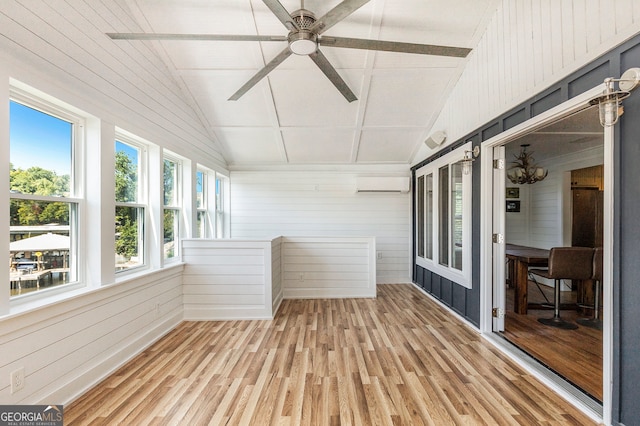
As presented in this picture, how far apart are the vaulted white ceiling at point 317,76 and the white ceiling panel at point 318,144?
18 mm

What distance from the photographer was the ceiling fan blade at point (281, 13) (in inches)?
71.8

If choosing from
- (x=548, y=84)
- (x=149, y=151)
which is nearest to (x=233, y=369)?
(x=149, y=151)

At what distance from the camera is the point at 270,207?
18.7ft

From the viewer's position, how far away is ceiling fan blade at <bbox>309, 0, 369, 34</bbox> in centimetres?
180

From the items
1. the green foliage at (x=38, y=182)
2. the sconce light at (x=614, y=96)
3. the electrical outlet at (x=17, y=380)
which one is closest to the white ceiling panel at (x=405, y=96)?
the sconce light at (x=614, y=96)

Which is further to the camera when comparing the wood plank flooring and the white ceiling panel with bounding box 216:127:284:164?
the white ceiling panel with bounding box 216:127:284:164

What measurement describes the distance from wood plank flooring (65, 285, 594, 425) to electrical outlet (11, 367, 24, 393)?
367 millimetres

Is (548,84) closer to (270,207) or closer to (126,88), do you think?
(126,88)

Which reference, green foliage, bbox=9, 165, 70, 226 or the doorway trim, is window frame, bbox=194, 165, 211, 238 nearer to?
green foliage, bbox=9, 165, 70, 226

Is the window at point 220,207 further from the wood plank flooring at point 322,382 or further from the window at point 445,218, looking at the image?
the window at point 445,218

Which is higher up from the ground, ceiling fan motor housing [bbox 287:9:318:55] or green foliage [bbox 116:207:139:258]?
ceiling fan motor housing [bbox 287:9:318:55]

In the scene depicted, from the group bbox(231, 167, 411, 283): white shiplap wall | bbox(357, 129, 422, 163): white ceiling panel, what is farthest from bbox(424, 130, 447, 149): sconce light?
bbox(231, 167, 411, 283): white shiplap wall

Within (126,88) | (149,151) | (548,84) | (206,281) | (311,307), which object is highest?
(126,88)

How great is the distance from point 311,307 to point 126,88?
344 cm
